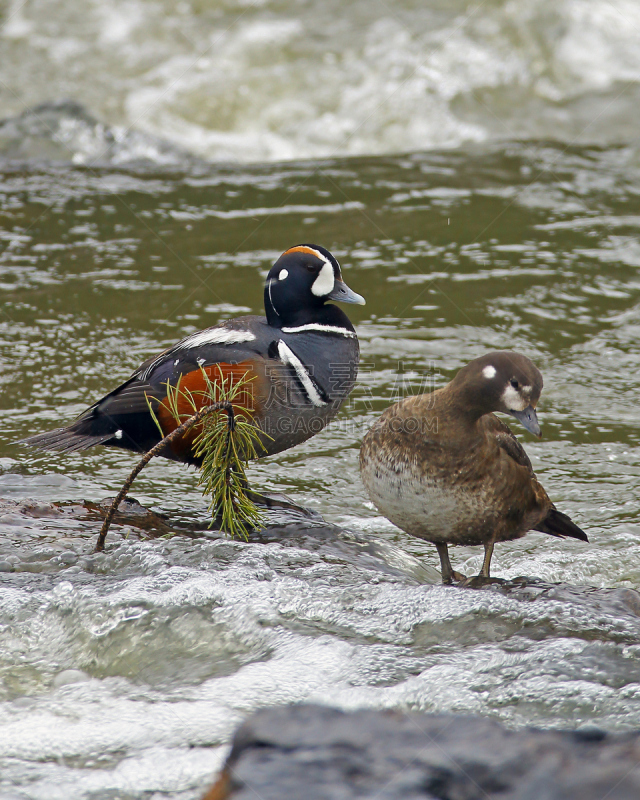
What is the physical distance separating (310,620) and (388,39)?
10.8 meters

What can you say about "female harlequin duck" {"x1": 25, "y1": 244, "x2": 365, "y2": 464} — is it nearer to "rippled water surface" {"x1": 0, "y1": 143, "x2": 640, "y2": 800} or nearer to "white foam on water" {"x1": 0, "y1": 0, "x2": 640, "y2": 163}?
"rippled water surface" {"x1": 0, "y1": 143, "x2": 640, "y2": 800}

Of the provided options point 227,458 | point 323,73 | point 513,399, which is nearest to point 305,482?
point 227,458

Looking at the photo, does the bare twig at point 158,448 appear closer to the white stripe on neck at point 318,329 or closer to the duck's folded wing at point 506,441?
the white stripe on neck at point 318,329

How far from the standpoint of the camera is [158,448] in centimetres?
379

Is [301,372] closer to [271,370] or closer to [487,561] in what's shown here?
[271,370]

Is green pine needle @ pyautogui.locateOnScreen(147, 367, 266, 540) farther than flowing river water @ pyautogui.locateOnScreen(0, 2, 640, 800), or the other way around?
green pine needle @ pyautogui.locateOnScreen(147, 367, 266, 540)

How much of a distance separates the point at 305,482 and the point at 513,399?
190cm

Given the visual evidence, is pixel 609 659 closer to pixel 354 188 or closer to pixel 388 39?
pixel 354 188

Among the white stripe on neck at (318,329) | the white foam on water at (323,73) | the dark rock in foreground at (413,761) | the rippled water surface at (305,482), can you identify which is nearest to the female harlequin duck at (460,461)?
the rippled water surface at (305,482)

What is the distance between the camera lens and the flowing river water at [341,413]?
321 cm

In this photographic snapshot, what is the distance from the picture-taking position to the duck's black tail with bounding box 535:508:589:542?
4336 millimetres

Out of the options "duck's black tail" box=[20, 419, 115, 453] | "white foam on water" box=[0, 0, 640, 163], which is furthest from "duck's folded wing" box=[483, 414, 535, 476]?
"white foam on water" box=[0, 0, 640, 163]

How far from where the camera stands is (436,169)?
1013 centimetres

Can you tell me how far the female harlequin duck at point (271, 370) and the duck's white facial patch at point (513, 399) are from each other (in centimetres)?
112
